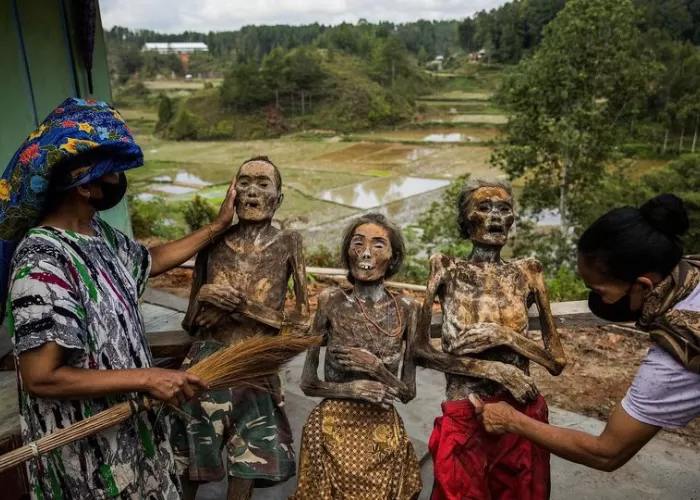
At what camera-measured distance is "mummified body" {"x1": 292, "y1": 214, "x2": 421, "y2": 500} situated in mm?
2883

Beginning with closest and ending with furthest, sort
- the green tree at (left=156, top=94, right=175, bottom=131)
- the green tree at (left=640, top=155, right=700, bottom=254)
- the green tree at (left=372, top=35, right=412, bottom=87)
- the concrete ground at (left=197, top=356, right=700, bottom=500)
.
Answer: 1. the concrete ground at (left=197, top=356, right=700, bottom=500)
2. the green tree at (left=640, top=155, right=700, bottom=254)
3. the green tree at (left=156, top=94, right=175, bottom=131)
4. the green tree at (left=372, top=35, right=412, bottom=87)

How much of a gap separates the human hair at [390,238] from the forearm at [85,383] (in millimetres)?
1272

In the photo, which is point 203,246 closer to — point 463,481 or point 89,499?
point 89,499

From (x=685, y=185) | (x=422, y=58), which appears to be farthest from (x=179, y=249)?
(x=422, y=58)

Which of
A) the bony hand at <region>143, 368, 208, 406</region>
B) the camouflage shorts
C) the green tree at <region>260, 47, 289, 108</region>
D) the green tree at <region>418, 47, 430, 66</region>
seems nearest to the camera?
the bony hand at <region>143, 368, 208, 406</region>

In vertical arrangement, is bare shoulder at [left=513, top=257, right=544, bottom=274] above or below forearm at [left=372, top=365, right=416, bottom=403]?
above

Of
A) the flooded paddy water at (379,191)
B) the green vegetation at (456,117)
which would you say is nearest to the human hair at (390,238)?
the green vegetation at (456,117)

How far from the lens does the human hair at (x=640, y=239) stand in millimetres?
2035

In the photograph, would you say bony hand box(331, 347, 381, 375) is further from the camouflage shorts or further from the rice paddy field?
the rice paddy field

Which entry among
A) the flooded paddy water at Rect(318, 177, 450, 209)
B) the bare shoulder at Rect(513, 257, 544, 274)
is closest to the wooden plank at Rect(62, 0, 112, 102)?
the bare shoulder at Rect(513, 257, 544, 274)

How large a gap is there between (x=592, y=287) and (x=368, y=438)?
1320 mm

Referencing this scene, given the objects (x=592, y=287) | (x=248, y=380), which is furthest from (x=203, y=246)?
(x=592, y=287)

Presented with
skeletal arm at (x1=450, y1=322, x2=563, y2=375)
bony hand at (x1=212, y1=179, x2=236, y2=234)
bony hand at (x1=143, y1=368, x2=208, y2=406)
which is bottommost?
skeletal arm at (x1=450, y1=322, x2=563, y2=375)

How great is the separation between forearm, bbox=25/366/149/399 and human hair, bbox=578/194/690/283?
1673 mm
